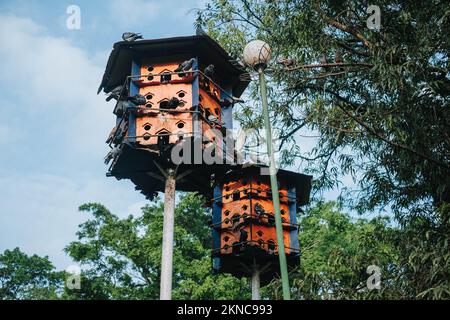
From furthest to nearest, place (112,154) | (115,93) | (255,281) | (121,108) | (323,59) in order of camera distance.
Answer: (255,281), (115,93), (121,108), (112,154), (323,59)

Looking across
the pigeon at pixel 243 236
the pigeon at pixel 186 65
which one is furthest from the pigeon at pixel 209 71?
the pigeon at pixel 243 236

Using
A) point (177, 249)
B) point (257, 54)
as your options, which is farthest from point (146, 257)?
point (257, 54)

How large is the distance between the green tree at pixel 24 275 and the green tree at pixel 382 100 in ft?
56.3

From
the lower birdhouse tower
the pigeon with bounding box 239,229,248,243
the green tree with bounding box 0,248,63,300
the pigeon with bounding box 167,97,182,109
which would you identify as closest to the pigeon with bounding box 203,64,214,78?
the pigeon with bounding box 167,97,182,109

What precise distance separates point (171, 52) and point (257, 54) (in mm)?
3166

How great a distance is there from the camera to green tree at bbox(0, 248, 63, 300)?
988 inches

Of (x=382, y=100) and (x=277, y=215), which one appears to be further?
(x=382, y=100)

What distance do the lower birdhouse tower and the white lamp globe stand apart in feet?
13.9

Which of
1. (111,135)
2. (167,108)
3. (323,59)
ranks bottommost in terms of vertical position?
(111,135)

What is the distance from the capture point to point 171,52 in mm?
9922

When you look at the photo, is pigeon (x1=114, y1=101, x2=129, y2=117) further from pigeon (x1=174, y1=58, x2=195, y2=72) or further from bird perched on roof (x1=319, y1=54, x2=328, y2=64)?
bird perched on roof (x1=319, y1=54, x2=328, y2=64)

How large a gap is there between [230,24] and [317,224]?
9.87 meters

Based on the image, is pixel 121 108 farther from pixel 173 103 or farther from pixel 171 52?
pixel 171 52
